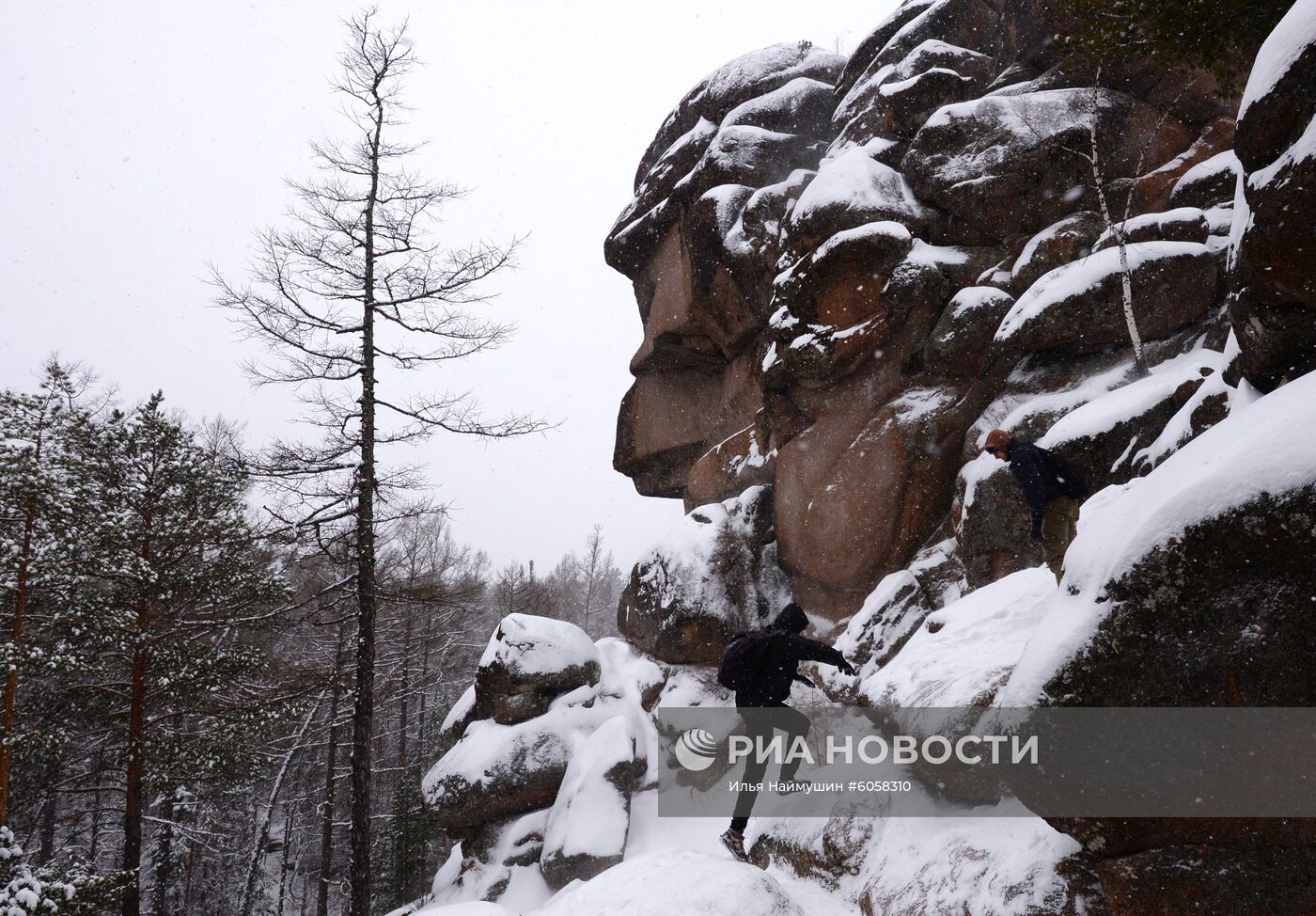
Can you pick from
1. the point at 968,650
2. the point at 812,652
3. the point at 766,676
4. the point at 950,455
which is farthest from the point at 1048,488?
the point at 950,455

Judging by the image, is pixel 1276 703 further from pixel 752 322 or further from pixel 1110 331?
pixel 752 322

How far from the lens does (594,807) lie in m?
11.0

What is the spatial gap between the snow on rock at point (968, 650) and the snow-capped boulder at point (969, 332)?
217 inches

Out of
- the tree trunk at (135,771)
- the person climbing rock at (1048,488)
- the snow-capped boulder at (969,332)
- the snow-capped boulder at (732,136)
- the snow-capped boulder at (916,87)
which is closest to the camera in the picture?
the person climbing rock at (1048,488)

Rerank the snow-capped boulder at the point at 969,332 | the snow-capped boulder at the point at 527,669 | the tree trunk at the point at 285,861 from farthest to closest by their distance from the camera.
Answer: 1. the tree trunk at the point at 285,861
2. the snow-capped boulder at the point at 527,669
3. the snow-capped boulder at the point at 969,332

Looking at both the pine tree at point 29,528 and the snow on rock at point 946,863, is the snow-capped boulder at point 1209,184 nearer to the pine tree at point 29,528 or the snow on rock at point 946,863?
the snow on rock at point 946,863

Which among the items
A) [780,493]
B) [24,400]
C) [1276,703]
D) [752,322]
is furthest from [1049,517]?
[24,400]

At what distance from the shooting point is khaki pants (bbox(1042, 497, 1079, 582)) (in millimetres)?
6301

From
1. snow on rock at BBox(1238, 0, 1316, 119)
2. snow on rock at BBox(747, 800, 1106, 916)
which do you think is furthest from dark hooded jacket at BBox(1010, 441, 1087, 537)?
snow on rock at BBox(1238, 0, 1316, 119)

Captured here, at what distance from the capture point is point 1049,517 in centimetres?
634

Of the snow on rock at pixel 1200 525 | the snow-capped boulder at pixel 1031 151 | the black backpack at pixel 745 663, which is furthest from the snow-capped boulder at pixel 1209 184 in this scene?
the black backpack at pixel 745 663

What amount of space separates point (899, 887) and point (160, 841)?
697 inches

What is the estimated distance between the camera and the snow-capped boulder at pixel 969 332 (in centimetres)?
1167

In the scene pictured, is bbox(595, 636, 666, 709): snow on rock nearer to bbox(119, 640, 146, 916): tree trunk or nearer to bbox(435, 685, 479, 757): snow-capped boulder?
bbox(435, 685, 479, 757): snow-capped boulder
